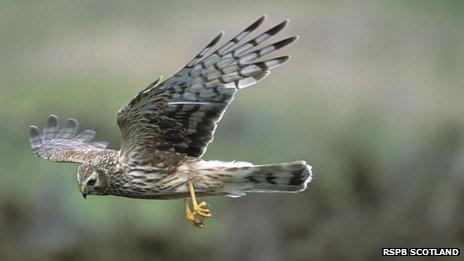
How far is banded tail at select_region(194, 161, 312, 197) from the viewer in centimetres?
654

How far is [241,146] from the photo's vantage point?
1221 centimetres

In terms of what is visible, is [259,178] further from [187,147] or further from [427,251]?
[427,251]

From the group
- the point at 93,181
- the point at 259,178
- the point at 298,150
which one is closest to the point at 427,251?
the point at 298,150

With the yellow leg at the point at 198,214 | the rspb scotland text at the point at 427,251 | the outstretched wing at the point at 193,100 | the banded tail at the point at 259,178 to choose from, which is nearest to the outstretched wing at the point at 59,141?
the outstretched wing at the point at 193,100

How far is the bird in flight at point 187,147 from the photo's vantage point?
20.9 ft

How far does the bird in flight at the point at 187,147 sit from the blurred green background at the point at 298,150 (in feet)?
16.4

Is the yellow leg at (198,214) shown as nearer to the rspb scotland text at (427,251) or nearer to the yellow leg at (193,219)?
the yellow leg at (193,219)

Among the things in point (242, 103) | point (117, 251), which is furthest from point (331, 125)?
point (117, 251)

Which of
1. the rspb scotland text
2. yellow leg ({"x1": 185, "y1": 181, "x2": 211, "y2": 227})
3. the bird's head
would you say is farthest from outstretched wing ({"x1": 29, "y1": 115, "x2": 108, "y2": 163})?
the rspb scotland text

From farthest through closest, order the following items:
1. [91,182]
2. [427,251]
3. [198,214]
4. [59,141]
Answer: [427,251] → [59,141] → [91,182] → [198,214]

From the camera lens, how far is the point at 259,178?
6.57m

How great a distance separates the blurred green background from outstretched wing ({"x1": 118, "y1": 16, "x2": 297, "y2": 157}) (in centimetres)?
503

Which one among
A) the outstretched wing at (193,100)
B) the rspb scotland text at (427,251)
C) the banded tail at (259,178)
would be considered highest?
the outstretched wing at (193,100)

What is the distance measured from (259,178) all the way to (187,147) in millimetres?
437
